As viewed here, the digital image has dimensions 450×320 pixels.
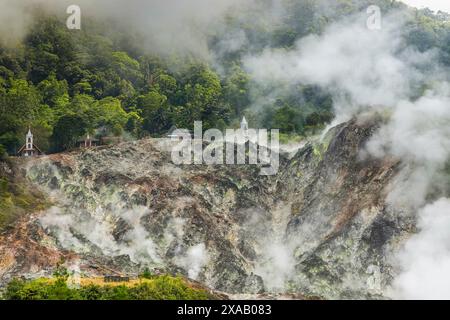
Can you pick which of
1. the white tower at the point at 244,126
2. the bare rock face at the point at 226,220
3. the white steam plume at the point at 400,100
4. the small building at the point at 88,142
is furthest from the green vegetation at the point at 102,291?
the white tower at the point at 244,126

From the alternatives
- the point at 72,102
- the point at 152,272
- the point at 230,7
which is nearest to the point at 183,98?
the point at 72,102

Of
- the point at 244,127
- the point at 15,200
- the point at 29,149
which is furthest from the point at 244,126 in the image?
the point at 15,200

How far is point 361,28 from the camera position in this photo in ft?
318

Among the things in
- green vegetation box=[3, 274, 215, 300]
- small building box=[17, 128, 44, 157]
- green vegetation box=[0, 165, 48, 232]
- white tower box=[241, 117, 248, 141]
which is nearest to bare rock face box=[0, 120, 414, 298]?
green vegetation box=[0, 165, 48, 232]

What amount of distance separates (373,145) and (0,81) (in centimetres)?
4780

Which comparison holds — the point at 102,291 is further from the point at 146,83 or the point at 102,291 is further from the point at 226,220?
the point at 146,83

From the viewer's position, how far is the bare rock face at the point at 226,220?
50.2 metres

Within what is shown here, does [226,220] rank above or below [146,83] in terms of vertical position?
below

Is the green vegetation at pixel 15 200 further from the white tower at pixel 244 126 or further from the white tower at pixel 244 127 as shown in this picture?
the white tower at pixel 244 126

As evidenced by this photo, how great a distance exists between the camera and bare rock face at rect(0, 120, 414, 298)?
50.2m

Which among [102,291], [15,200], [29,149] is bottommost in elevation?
[102,291]

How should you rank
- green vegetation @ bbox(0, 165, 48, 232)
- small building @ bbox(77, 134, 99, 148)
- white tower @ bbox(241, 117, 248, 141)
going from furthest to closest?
white tower @ bbox(241, 117, 248, 141)
small building @ bbox(77, 134, 99, 148)
green vegetation @ bbox(0, 165, 48, 232)

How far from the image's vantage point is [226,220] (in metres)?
57.4

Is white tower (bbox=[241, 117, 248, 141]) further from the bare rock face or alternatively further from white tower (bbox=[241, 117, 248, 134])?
the bare rock face
